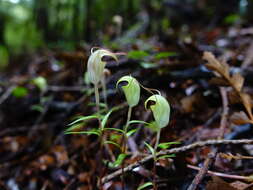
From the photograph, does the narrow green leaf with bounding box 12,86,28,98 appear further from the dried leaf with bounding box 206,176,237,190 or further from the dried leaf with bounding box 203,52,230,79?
the dried leaf with bounding box 206,176,237,190

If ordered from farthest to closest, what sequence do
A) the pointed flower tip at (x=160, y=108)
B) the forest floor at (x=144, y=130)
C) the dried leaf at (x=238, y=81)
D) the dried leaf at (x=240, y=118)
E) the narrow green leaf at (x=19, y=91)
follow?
the narrow green leaf at (x=19, y=91) → the dried leaf at (x=238, y=81) → the dried leaf at (x=240, y=118) → the forest floor at (x=144, y=130) → the pointed flower tip at (x=160, y=108)

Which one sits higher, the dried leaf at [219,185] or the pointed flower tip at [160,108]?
the pointed flower tip at [160,108]

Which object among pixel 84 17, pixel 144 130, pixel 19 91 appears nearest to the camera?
pixel 144 130

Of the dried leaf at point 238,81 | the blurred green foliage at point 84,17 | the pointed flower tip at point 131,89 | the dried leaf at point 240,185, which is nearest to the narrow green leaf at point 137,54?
the dried leaf at point 238,81

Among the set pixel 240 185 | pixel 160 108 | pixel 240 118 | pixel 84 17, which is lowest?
pixel 240 185

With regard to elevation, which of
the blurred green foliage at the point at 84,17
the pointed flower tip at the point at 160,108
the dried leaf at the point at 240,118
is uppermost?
the blurred green foliage at the point at 84,17

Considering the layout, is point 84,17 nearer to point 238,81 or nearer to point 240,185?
point 238,81

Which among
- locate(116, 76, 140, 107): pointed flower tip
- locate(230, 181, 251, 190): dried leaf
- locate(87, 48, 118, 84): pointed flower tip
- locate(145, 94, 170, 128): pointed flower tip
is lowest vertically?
locate(230, 181, 251, 190): dried leaf

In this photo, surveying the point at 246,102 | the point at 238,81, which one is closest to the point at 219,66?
the point at 238,81

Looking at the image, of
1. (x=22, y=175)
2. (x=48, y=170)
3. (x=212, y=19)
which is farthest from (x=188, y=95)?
(x=212, y=19)

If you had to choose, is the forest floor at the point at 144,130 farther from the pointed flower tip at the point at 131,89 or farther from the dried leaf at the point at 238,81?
the pointed flower tip at the point at 131,89

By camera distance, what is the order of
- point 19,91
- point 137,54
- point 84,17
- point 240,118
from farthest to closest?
point 84,17 → point 19,91 → point 137,54 → point 240,118

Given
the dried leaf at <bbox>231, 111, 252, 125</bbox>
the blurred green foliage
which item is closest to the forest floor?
the dried leaf at <bbox>231, 111, 252, 125</bbox>
